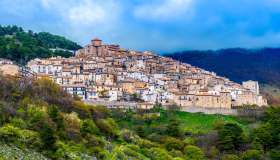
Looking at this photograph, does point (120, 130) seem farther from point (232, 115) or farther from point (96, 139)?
point (232, 115)

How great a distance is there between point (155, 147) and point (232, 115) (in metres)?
19.1

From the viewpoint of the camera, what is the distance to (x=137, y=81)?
82.1 meters

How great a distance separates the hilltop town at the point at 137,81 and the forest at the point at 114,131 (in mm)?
3605

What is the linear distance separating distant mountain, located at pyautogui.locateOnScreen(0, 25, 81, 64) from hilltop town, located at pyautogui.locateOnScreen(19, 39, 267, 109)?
518 cm

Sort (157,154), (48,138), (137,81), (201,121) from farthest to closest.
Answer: (137,81), (201,121), (157,154), (48,138)

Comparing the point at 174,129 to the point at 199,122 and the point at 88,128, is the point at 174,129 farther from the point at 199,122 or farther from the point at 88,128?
the point at 88,128

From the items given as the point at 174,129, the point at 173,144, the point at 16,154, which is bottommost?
the point at 16,154

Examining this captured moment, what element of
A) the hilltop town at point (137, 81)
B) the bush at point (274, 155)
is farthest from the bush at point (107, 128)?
the hilltop town at point (137, 81)

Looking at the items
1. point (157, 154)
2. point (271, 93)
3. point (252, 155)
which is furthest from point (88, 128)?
point (271, 93)

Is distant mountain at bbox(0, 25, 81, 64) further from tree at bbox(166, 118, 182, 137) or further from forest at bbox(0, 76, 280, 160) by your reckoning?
tree at bbox(166, 118, 182, 137)

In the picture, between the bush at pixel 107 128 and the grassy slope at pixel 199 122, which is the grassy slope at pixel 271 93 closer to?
the grassy slope at pixel 199 122

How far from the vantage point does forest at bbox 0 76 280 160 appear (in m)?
46.2

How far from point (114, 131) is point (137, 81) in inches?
942

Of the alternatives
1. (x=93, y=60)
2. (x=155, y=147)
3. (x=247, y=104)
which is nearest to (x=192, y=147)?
(x=155, y=147)
